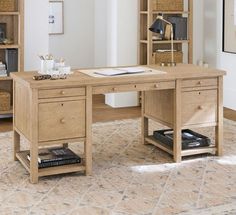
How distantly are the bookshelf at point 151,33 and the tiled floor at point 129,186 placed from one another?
203cm

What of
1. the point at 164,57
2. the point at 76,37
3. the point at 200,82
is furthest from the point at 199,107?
the point at 76,37

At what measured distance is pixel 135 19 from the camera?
6.60 m

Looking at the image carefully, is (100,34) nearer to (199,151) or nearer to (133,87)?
(199,151)

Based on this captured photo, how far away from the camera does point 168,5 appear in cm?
646

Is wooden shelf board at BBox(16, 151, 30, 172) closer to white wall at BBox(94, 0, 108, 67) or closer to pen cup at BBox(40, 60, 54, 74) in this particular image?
pen cup at BBox(40, 60, 54, 74)

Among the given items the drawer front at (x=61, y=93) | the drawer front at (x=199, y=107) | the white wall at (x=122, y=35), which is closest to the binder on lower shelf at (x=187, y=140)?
the drawer front at (x=199, y=107)

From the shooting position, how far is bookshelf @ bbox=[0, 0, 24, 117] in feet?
18.4

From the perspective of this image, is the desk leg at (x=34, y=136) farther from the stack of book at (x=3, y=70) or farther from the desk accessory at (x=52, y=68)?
the stack of book at (x=3, y=70)

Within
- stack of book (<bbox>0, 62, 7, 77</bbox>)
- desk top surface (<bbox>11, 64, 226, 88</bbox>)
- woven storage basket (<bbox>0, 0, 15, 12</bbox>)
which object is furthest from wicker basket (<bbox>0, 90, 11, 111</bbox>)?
desk top surface (<bbox>11, 64, 226, 88</bbox>)

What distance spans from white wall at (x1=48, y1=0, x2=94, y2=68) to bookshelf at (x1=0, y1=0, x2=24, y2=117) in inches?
74.5

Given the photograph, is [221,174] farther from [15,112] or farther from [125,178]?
[15,112]

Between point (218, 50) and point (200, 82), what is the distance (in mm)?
2722

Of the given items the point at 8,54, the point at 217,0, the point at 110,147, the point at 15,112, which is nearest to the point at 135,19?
the point at 217,0

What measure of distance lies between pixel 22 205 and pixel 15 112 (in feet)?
3.49
